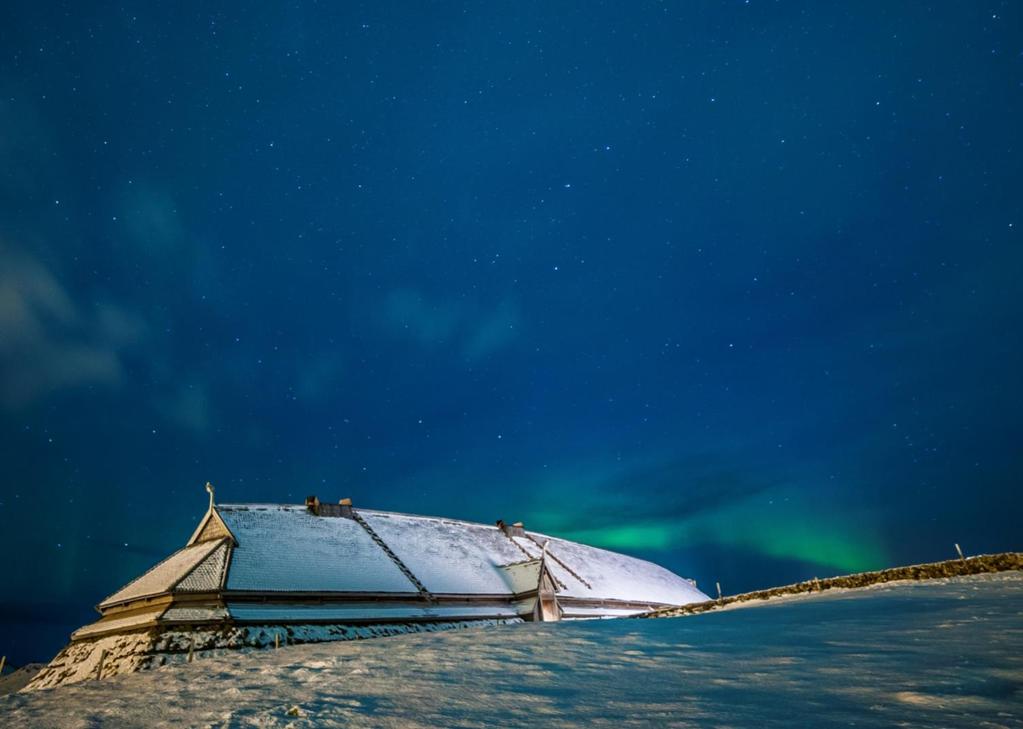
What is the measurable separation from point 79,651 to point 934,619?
3536 cm

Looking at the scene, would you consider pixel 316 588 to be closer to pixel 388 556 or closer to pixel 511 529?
pixel 388 556

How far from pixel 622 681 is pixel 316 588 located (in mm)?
25105

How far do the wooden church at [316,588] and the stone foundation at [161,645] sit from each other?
0.06 m

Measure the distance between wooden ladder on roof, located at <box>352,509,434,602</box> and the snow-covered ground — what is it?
2156 cm

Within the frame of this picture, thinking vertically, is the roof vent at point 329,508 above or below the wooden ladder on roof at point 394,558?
above

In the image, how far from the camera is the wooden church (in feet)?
82.0

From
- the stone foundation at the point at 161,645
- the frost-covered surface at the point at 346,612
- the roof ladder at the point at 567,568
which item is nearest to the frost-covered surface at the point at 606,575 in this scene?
Result: the roof ladder at the point at 567,568

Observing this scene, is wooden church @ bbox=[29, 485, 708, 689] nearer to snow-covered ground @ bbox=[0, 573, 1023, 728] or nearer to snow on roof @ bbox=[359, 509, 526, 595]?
snow on roof @ bbox=[359, 509, 526, 595]

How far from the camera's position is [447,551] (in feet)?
127

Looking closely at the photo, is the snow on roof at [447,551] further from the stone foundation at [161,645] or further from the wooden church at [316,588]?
the stone foundation at [161,645]

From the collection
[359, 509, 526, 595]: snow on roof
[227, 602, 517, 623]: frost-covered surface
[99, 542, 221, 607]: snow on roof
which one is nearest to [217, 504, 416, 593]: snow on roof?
[227, 602, 517, 623]: frost-covered surface

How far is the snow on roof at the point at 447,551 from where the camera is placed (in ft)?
114

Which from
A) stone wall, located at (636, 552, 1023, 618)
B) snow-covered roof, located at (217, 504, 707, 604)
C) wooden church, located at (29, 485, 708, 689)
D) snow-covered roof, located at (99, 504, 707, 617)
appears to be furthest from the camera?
snow-covered roof, located at (217, 504, 707, 604)

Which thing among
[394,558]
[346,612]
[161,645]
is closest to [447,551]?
[394,558]
